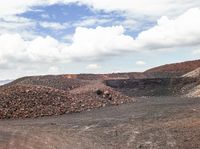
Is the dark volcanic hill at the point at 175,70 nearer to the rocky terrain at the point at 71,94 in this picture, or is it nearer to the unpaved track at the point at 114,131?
the rocky terrain at the point at 71,94

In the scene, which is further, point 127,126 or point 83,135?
point 127,126

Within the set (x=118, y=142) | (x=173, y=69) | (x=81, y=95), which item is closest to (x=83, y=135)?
(x=118, y=142)

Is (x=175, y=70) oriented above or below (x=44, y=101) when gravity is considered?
above

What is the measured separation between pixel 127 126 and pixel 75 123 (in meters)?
4.10

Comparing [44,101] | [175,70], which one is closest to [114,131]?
[44,101]

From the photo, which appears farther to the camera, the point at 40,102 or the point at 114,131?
the point at 40,102

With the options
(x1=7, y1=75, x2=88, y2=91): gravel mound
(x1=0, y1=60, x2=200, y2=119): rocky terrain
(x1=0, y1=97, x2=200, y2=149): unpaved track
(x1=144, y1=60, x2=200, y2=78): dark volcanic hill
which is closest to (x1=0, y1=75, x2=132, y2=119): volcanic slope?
(x1=0, y1=60, x2=200, y2=119): rocky terrain

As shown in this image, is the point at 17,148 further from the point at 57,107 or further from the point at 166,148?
the point at 57,107

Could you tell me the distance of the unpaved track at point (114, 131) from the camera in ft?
59.8

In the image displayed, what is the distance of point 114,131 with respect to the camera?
866 inches

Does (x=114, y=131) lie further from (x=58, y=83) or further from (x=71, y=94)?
(x=58, y=83)

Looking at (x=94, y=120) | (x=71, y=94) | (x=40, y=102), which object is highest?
(x=71, y=94)

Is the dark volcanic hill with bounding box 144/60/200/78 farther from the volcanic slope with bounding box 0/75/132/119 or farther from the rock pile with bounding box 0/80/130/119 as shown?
the rock pile with bounding box 0/80/130/119

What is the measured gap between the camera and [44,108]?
32.0 m
